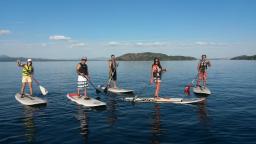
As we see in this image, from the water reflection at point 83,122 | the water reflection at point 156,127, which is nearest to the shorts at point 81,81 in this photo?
the water reflection at point 83,122

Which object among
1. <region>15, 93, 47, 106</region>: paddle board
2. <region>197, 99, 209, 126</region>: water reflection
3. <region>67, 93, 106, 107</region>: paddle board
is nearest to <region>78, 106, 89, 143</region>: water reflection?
<region>67, 93, 106, 107</region>: paddle board

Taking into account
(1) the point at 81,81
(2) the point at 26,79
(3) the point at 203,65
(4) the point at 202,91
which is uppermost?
(3) the point at 203,65

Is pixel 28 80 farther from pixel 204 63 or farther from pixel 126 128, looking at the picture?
pixel 204 63

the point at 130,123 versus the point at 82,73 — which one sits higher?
the point at 82,73

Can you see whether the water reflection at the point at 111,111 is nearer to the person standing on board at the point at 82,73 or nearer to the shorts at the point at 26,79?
the person standing on board at the point at 82,73

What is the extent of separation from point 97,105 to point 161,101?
454cm

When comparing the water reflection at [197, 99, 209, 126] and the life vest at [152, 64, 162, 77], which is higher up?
the life vest at [152, 64, 162, 77]

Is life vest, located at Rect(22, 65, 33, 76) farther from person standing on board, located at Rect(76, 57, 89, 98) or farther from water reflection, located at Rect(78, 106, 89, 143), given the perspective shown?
water reflection, located at Rect(78, 106, 89, 143)

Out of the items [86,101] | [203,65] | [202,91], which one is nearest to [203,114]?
[86,101]

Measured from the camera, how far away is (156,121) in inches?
543

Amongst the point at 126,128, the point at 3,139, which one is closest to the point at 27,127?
the point at 3,139

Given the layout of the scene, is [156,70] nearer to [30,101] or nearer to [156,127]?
[156,127]

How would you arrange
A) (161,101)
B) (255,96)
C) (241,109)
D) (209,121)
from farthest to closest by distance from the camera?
(255,96) → (161,101) → (241,109) → (209,121)

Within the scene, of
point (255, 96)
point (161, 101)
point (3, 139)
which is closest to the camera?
point (3, 139)
